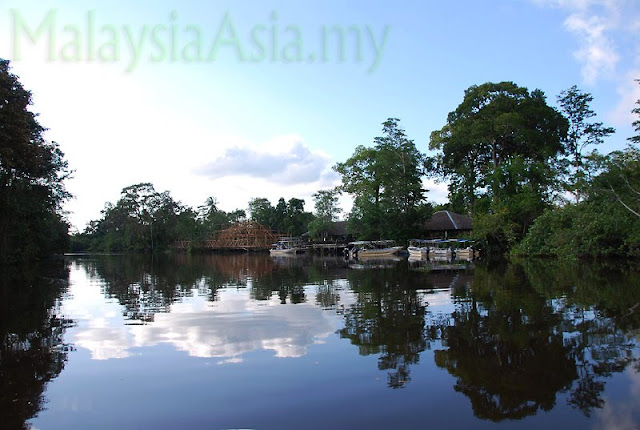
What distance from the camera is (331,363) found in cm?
709

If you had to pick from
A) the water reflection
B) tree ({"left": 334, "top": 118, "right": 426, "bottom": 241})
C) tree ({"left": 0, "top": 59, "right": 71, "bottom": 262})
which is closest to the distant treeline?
tree ({"left": 334, "top": 118, "right": 426, "bottom": 241})

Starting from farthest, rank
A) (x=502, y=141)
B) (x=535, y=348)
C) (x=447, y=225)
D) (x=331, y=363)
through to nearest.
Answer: (x=447, y=225) < (x=502, y=141) < (x=535, y=348) < (x=331, y=363)

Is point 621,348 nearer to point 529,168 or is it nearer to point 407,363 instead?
point 407,363

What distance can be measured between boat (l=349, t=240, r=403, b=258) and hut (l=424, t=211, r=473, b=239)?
19.4 ft

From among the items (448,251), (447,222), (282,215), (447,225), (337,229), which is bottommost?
(448,251)

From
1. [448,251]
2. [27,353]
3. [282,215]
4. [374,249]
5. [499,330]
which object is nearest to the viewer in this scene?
[27,353]

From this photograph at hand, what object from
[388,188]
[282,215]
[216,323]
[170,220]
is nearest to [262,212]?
[282,215]

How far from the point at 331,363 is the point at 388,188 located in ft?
140

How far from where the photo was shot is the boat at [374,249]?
143ft

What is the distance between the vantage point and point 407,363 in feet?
22.9

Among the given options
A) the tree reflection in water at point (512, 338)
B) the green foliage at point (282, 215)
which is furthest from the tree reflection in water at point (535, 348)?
the green foliage at point (282, 215)

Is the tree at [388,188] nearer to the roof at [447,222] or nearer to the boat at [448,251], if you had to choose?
the roof at [447,222]

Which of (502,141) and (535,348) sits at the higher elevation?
(502,141)

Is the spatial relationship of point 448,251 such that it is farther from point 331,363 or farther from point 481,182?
point 331,363
